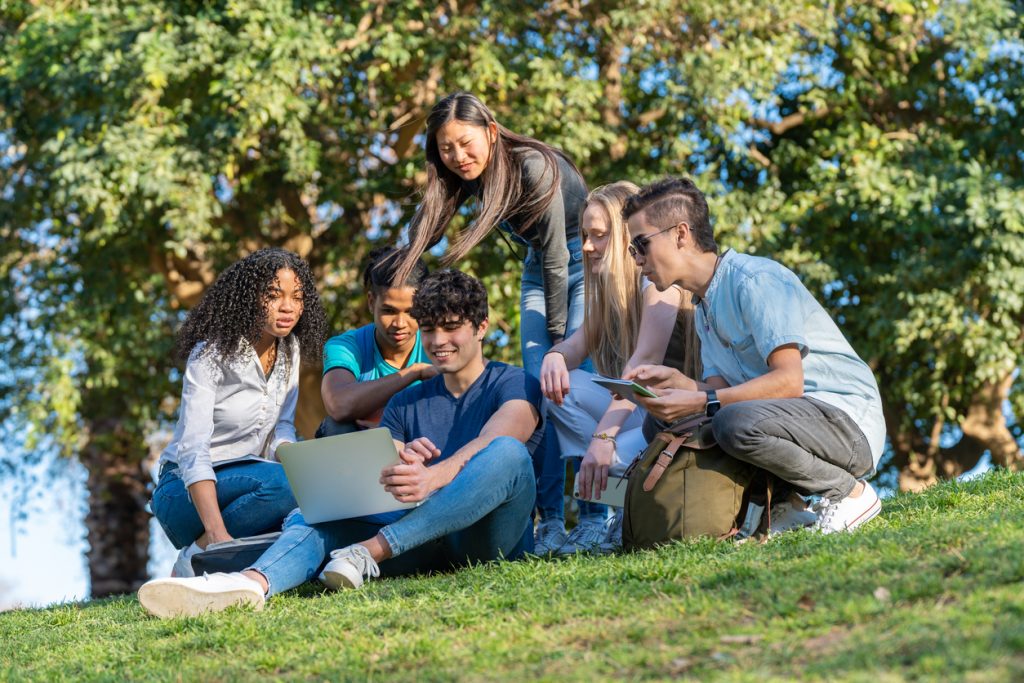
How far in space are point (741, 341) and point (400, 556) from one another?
68.4 inches

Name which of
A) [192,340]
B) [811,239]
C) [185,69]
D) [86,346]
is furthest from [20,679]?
[811,239]

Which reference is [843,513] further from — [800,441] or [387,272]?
[387,272]

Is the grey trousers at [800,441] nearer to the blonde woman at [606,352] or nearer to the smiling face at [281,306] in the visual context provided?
the blonde woman at [606,352]

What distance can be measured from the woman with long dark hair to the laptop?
3.41 ft

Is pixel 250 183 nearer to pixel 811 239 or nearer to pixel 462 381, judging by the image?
pixel 811 239

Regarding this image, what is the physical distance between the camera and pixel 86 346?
1237 cm

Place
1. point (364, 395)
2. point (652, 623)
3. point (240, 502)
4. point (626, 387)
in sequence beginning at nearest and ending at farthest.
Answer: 1. point (652, 623)
2. point (626, 387)
3. point (240, 502)
4. point (364, 395)

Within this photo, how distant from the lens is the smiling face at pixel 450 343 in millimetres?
5516

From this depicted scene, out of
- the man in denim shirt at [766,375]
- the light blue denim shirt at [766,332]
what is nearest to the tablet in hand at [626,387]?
the man in denim shirt at [766,375]

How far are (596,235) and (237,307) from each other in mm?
1748

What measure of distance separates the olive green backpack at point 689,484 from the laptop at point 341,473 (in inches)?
37.7

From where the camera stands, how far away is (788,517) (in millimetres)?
5125

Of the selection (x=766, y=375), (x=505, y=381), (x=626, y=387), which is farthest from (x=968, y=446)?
(x=626, y=387)

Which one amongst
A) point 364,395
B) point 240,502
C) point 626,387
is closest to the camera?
point 626,387
